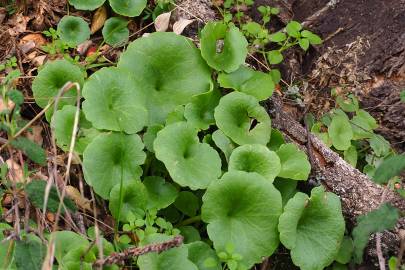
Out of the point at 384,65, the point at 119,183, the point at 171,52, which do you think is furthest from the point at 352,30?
the point at 119,183

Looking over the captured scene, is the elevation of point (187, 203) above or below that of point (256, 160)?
below

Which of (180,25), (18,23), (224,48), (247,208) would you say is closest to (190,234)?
(247,208)

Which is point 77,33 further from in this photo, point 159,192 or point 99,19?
point 159,192

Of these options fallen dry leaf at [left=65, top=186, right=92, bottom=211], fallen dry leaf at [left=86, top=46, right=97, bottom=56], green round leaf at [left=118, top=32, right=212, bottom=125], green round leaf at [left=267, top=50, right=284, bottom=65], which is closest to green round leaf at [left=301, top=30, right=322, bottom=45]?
green round leaf at [left=267, top=50, right=284, bottom=65]

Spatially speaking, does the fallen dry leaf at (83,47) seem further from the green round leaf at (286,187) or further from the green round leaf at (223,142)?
the green round leaf at (286,187)

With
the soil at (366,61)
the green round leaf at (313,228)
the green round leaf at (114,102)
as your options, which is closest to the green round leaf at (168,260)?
the green round leaf at (313,228)

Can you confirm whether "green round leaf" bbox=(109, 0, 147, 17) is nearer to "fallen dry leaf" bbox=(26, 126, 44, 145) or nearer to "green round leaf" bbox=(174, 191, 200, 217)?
"fallen dry leaf" bbox=(26, 126, 44, 145)

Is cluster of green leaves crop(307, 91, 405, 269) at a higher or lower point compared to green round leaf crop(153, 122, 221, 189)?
lower
